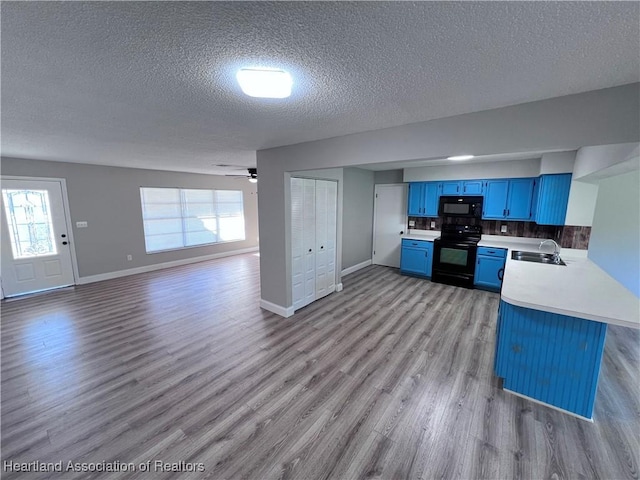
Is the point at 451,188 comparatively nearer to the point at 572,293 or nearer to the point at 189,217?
the point at 572,293

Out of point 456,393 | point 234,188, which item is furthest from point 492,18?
point 234,188

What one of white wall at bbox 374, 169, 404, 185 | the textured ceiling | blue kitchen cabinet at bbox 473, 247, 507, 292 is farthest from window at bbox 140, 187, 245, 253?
blue kitchen cabinet at bbox 473, 247, 507, 292

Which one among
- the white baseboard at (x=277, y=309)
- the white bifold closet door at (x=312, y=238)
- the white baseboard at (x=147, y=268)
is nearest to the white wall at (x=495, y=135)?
the white bifold closet door at (x=312, y=238)

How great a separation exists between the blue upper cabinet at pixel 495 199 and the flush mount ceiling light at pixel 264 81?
4804 mm

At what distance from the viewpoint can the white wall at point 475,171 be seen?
4.45 m

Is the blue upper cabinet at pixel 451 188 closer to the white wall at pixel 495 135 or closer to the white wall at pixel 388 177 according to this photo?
the white wall at pixel 388 177

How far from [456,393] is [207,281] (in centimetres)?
479

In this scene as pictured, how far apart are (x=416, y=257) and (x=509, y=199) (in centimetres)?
198

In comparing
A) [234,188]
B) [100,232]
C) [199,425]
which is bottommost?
[199,425]

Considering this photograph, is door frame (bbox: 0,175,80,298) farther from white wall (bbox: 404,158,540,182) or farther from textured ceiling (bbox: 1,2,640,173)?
white wall (bbox: 404,158,540,182)

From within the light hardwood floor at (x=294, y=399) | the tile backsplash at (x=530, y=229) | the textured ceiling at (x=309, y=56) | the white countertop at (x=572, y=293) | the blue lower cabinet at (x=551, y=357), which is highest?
the textured ceiling at (x=309, y=56)

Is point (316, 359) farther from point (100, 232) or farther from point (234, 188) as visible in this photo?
point (234, 188)

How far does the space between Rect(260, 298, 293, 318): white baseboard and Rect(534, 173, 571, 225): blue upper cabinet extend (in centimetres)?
417

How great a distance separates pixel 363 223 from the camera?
6332 millimetres
